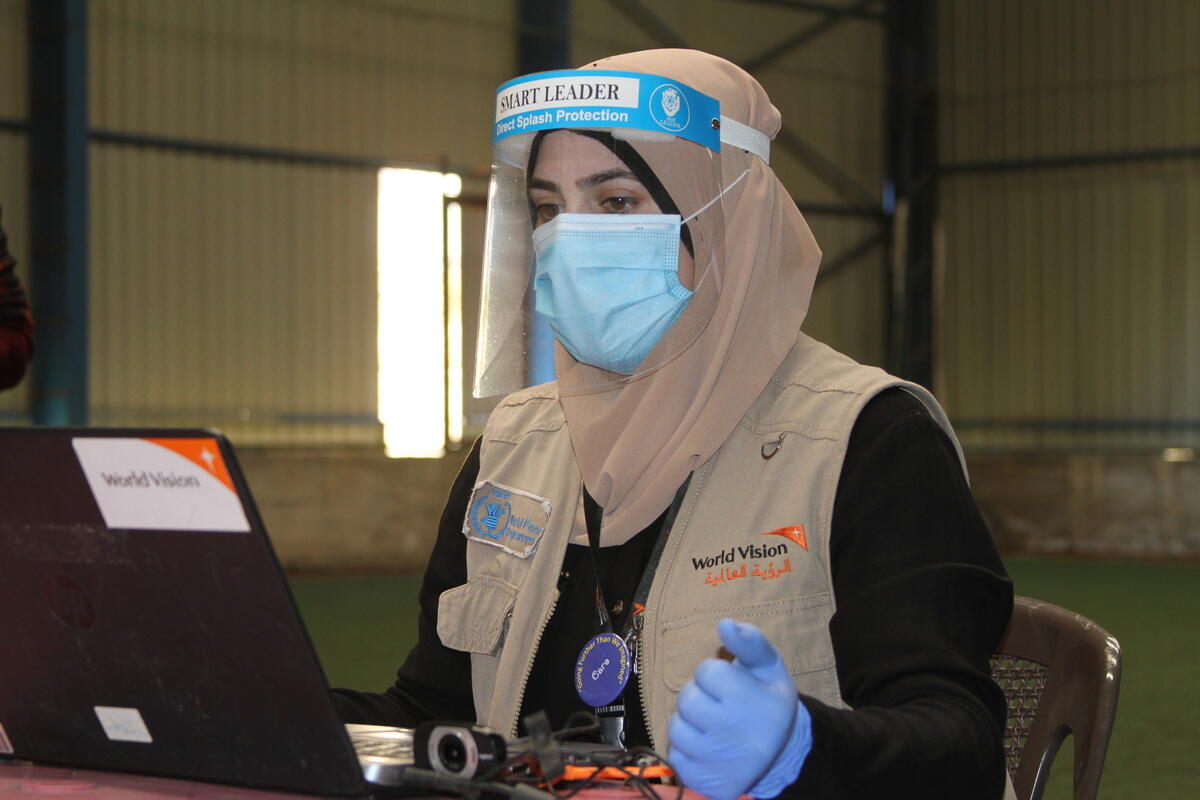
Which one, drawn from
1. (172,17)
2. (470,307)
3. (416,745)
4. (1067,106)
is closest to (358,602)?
(470,307)

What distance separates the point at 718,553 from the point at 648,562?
99mm

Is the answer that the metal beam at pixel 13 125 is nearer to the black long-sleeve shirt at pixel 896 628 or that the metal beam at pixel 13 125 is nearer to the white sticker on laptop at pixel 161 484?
the black long-sleeve shirt at pixel 896 628

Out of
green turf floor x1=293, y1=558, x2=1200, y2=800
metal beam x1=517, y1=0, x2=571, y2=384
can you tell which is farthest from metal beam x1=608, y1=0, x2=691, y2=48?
green turf floor x1=293, y1=558, x2=1200, y2=800

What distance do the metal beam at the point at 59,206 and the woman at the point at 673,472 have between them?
22.0 ft

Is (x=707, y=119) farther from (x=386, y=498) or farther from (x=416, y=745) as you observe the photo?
(x=386, y=498)

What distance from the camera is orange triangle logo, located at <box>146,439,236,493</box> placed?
89cm

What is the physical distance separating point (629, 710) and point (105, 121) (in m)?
7.64

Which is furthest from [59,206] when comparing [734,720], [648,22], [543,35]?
[734,720]

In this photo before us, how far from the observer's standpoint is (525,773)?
1063 millimetres

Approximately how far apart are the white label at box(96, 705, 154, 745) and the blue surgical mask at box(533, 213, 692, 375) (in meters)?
0.69

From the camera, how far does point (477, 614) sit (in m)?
A: 1.58

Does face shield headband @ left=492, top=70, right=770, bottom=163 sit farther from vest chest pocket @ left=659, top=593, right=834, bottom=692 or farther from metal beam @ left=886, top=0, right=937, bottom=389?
metal beam @ left=886, top=0, right=937, bottom=389

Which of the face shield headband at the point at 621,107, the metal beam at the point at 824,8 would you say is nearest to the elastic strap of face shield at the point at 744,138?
the face shield headband at the point at 621,107

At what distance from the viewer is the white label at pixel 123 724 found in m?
1.02
